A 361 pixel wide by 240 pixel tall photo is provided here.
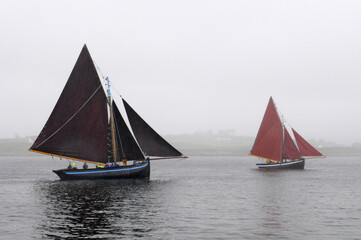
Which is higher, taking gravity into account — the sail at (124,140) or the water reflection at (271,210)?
the sail at (124,140)

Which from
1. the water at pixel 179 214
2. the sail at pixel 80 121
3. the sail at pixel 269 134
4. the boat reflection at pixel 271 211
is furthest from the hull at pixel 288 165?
the sail at pixel 80 121

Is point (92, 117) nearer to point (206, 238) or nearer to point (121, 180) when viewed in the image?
point (121, 180)

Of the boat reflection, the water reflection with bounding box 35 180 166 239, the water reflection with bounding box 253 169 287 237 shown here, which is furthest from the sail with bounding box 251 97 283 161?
the water reflection with bounding box 35 180 166 239

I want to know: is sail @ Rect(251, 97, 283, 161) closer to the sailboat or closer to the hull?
the sailboat

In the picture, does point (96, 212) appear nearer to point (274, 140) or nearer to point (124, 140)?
point (124, 140)

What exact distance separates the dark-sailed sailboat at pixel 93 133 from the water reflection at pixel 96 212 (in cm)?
634

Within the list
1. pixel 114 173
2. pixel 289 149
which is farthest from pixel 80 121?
pixel 289 149

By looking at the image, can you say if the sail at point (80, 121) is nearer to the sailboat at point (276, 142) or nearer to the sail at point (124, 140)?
the sail at point (124, 140)

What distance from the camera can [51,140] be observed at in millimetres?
55656

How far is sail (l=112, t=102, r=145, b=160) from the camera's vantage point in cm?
5784

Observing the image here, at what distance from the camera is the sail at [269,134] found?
86.9 meters

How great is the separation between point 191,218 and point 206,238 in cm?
643

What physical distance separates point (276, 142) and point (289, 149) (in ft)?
12.2

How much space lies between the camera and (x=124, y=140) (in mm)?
58000
